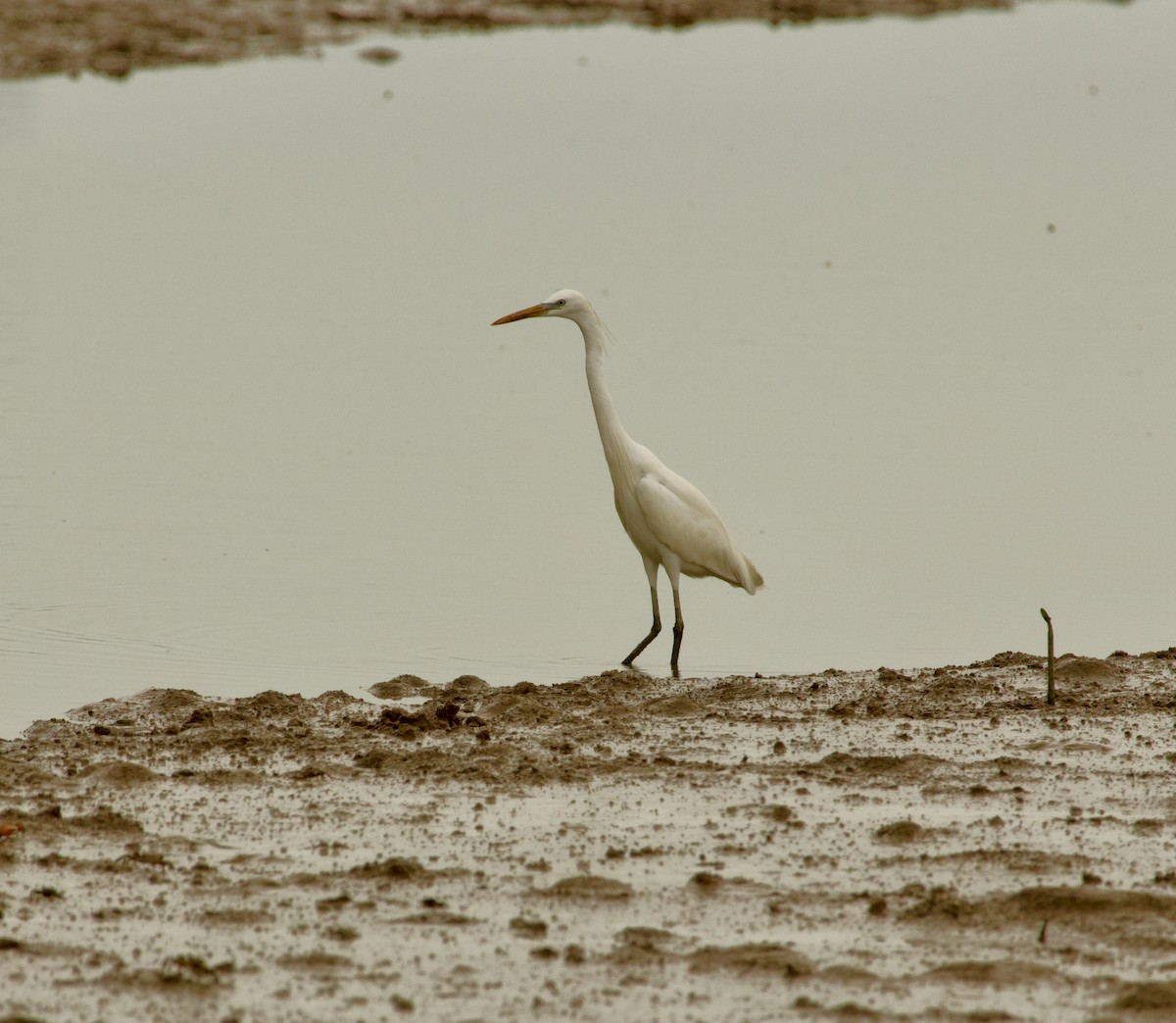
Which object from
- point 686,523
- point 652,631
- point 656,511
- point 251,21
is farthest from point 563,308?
point 251,21

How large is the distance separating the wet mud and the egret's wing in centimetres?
182

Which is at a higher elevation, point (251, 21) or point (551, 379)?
point (251, 21)

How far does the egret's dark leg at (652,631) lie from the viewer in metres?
9.63

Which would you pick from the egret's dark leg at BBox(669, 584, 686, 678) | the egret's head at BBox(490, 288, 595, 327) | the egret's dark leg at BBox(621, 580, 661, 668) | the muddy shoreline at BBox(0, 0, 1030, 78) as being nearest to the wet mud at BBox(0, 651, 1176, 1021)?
the egret's dark leg at BBox(621, 580, 661, 668)

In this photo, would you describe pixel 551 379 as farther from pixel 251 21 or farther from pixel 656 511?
pixel 251 21

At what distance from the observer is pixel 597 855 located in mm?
6012

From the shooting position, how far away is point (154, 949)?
5164 mm

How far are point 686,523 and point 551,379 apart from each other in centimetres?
566

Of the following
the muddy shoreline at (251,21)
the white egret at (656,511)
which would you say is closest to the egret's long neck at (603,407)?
the white egret at (656,511)

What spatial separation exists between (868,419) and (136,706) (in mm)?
7557

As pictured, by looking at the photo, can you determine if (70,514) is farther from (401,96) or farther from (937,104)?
(937,104)

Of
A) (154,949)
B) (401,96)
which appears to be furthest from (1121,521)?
(401,96)

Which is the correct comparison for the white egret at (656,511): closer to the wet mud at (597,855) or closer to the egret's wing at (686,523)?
the egret's wing at (686,523)

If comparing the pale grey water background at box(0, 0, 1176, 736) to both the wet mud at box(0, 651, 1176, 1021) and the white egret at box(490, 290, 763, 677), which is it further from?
the wet mud at box(0, 651, 1176, 1021)
